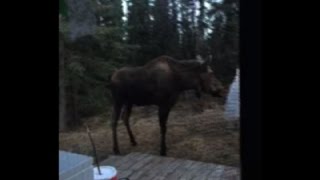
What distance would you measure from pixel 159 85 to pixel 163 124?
0.20 meters

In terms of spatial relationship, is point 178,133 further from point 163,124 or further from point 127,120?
point 127,120

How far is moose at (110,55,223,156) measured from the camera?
1639 millimetres

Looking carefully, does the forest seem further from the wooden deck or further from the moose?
the wooden deck

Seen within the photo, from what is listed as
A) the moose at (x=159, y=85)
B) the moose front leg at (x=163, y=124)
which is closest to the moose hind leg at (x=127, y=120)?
the moose at (x=159, y=85)

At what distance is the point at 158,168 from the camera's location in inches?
67.9

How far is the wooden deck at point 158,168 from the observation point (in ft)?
5.36

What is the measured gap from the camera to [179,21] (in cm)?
145

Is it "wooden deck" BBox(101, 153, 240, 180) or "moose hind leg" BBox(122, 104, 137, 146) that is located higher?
"moose hind leg" BBox(122, 104, 137, 146)

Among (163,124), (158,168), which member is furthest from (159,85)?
(158,168)

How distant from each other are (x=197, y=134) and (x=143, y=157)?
10.5 inches

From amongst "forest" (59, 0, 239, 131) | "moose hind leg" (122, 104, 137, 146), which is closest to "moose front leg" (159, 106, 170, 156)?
"moose hind leg" (122, 104, 137, 146)

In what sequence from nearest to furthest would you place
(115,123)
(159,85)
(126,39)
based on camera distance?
(126,39)
(115,123)
(159,85)
